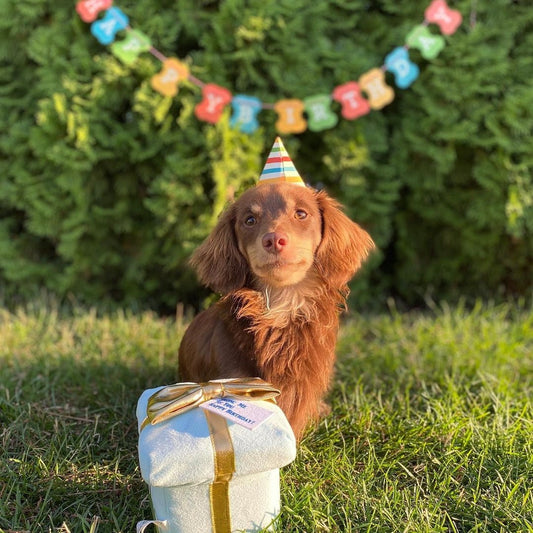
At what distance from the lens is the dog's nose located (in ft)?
6.53

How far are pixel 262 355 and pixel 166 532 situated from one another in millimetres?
701

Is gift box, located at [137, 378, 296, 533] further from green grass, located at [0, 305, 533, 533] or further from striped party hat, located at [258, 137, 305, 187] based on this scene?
striped party hat, located at [258, 137, 305, 187]

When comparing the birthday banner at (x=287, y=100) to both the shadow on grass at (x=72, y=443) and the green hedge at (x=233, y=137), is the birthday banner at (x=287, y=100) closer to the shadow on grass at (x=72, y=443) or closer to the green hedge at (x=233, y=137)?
the green hedge at (x=233, y=137)

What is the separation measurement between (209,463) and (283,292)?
77 centimetres

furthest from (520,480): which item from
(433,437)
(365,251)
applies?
(365,251)

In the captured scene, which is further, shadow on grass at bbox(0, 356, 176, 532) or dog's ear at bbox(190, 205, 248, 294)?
dog's ear at bbox(190, 205, 248, 294)

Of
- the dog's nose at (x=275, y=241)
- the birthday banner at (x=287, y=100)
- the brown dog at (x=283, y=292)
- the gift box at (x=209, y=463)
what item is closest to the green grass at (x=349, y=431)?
the gift box at (x=209, y=463)

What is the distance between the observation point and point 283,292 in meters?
2.22

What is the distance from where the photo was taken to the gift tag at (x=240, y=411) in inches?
67.7

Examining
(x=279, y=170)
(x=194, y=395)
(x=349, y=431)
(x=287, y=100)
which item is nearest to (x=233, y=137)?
(x=287, y=100)

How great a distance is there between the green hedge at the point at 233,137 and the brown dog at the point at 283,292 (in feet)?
5.13

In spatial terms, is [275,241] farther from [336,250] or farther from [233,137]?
[233,137]

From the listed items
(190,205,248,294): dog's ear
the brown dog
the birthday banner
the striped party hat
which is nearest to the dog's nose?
the brown dog

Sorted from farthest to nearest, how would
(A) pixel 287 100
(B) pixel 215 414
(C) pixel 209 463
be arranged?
1. (A) pixel 287 100
2. (B) pixel 215 414
3. (C) pixel 209 463
